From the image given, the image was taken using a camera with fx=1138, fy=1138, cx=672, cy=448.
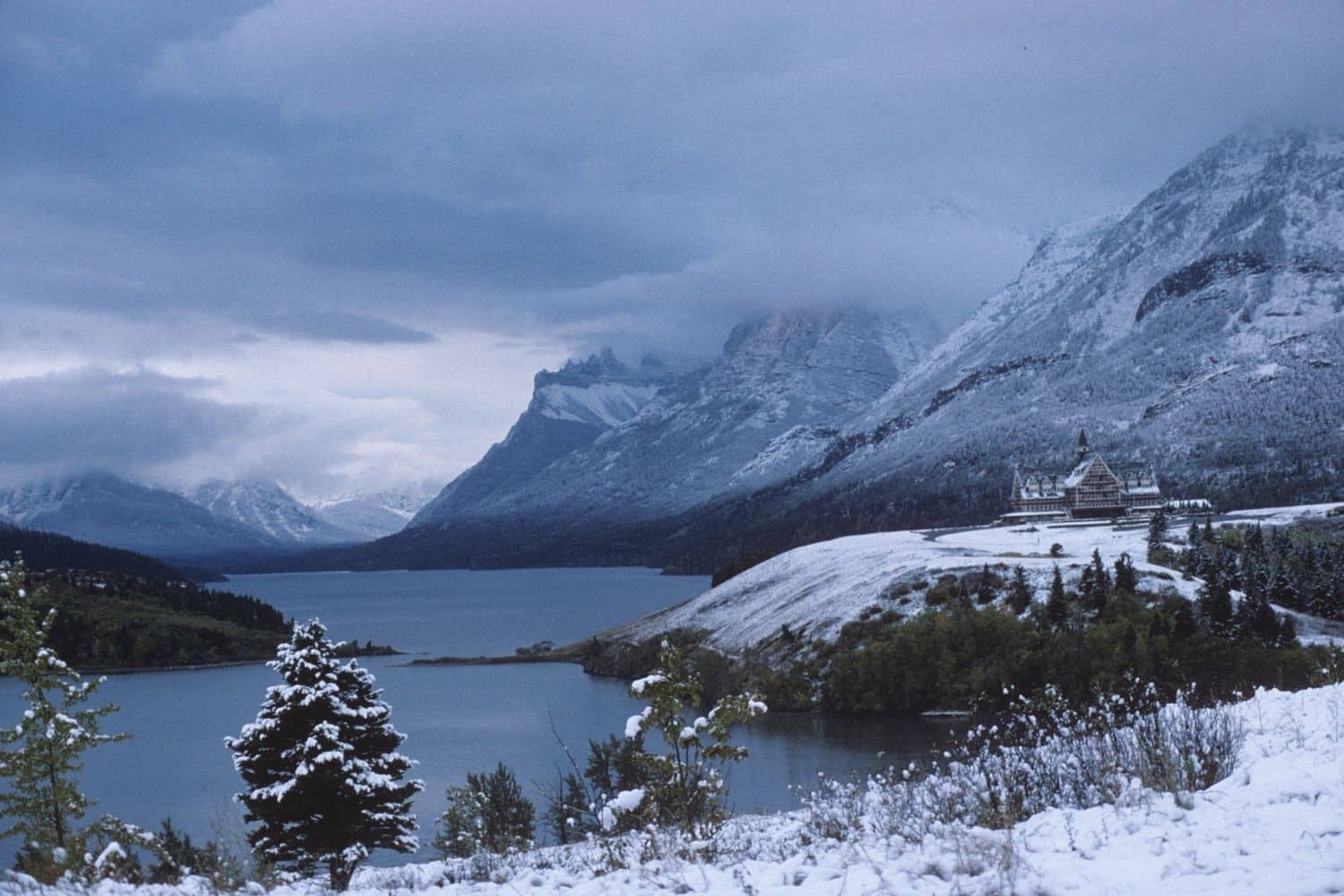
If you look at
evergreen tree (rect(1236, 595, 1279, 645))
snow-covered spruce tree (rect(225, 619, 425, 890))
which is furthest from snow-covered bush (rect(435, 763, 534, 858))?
evergreen tree (rect(1236, 595, 1279, 645))

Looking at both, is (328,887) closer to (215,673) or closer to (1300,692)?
(1300,692)

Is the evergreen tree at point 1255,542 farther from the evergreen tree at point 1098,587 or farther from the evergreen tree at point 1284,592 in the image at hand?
the evergreen tree at point 1098,587

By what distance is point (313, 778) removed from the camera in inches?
1222

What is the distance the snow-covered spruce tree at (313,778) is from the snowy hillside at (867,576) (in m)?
55.0

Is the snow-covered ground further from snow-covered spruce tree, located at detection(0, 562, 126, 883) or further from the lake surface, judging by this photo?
snow-covered spruce tree, located at detection(0, 562, 126, 883)

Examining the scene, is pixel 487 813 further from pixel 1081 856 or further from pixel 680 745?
pixel 1081 856

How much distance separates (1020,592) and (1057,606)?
426cm

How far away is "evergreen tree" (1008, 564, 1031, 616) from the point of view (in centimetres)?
7794

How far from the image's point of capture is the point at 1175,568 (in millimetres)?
81438

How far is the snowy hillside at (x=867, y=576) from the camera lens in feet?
276

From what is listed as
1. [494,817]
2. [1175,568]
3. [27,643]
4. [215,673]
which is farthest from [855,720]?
[215,673]

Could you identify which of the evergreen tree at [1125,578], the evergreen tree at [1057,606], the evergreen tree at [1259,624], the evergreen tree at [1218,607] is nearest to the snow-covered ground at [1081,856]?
the evergreen tree at [1259,624]

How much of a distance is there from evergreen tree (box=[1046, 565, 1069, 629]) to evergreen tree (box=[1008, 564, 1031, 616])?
5.13ft

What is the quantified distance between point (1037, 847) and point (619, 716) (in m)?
69.8
